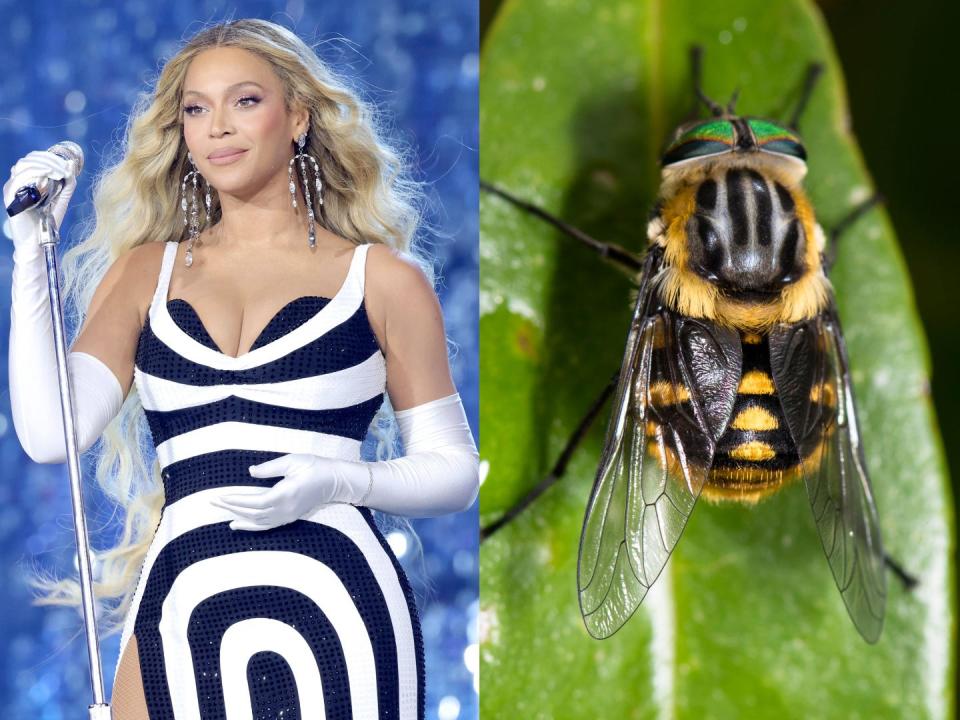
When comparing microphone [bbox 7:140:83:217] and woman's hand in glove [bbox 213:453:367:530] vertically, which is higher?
microphone [bbox 7:140:83:217]

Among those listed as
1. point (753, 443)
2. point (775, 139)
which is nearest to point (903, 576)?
point (753, 443)

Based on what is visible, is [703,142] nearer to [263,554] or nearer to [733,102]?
[733,102]

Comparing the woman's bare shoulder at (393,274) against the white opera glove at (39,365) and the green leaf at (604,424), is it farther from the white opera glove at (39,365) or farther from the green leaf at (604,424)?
the white opera glove at (39,365)

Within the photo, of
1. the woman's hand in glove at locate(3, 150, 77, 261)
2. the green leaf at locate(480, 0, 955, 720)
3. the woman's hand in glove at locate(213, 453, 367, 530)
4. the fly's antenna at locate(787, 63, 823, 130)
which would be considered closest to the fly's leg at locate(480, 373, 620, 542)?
the green leaf at locate(480, 0, 955, 720)

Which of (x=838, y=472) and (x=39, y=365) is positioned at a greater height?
(x=39, y=365)

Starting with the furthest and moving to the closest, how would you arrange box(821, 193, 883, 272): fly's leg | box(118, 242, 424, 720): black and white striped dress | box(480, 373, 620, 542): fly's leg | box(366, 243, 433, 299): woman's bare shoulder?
1. box(821, 193, 883, 272): fly's leg
2. box(480, 373, 620, 542): fly's leg
3. box(366, 243, 433, 299): woman's bare shoulder
4. box(118, 242, 424, 720): black and white striped dress

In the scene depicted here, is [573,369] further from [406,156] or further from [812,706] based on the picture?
[812,706]

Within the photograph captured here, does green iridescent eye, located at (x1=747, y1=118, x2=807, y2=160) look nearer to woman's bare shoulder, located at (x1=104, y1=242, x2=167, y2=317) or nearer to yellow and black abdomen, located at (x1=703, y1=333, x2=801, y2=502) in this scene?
yellow and black abdomen, located at (x1=703, y1=333, x2=801, y2=502)
